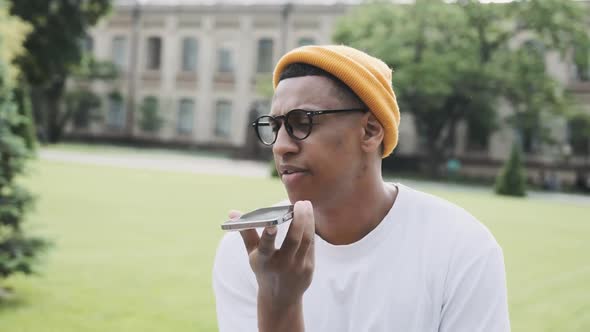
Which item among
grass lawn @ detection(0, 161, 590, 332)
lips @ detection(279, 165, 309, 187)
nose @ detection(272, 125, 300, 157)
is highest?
nose @ detection(272, 125, 300, 157)

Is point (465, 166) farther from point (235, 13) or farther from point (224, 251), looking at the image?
point (224, 251)

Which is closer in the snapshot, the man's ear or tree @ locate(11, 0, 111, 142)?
the man's ear

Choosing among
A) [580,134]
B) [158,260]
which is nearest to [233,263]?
[158,260]

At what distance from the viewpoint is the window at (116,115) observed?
43719 millimetres

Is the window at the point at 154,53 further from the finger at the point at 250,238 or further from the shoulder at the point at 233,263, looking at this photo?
the finger at the point at 250,238

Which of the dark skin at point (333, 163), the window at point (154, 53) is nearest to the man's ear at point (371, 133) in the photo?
the dark skin at point (333, 163)

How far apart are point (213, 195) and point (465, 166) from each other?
20067 millimetres

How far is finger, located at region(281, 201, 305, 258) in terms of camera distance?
1660 mm

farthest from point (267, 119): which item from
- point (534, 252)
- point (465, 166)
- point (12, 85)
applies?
point (465, 166)

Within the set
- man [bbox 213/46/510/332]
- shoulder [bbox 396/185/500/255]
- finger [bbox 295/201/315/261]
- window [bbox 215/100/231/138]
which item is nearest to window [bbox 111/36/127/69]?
window [bbox 215/100/231/138]

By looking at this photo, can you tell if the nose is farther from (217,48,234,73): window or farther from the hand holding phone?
(217,48,234,73): window

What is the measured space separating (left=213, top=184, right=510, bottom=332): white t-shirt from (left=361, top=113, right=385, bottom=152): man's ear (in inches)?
8.8

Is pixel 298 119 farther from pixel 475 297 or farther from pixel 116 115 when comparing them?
pixel 116 115

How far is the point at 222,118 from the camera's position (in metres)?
42.1
